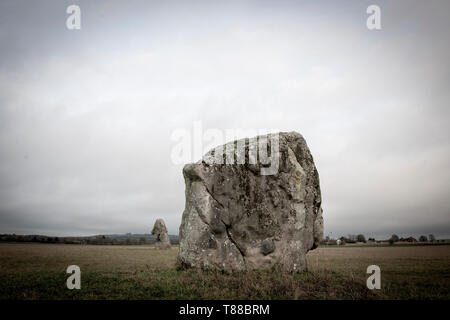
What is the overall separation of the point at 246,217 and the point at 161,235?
33.5 meters

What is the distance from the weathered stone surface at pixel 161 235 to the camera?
43.2 meters

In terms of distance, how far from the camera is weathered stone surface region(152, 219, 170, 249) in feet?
142

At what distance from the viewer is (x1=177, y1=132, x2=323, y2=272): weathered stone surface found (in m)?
12.8

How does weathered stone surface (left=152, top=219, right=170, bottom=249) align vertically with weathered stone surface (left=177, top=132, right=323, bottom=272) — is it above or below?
below

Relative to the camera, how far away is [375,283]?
10.5m

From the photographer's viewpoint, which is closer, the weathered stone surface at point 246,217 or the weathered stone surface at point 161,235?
the weathered stone surface at point 246,217

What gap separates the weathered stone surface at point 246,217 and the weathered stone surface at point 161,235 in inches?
1237

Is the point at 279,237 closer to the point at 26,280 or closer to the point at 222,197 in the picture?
the point at 222,197

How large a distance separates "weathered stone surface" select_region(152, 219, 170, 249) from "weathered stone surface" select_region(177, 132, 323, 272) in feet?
103

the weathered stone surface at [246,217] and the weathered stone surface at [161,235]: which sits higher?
the weathered stone surface at [246,217]

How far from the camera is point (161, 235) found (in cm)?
4341

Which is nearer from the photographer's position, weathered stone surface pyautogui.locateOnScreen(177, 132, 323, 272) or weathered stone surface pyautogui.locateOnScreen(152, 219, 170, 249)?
weathered stone surface pyautogui.locateOnScreen(177, 132, 323, 272)
